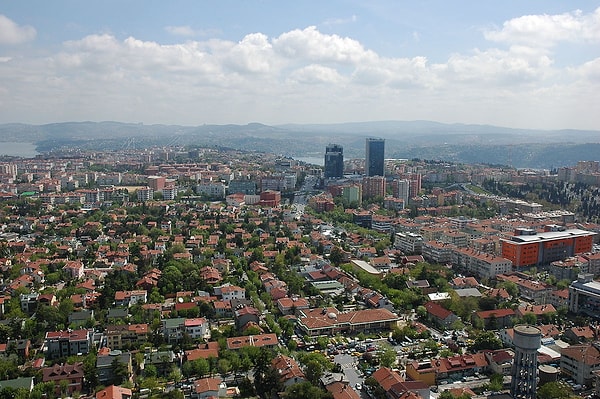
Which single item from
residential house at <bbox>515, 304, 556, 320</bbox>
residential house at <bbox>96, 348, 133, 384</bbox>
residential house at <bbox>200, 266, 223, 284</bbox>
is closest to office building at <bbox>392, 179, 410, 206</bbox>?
residential house at <bbox>200, 266, 223, 284</bbox>

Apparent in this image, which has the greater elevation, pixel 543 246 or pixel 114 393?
pixel 543 246

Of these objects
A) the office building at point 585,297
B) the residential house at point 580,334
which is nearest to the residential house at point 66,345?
the residential house at point 580,334

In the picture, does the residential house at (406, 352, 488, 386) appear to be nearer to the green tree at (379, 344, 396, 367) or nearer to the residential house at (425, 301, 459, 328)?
the green tree at (379, 344, 396, 367)

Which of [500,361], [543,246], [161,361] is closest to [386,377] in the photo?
[500,361]

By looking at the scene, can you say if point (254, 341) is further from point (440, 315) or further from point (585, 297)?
point (585, 297)

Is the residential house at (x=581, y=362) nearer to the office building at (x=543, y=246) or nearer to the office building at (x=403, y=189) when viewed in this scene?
the office building at (x=543, y=246)

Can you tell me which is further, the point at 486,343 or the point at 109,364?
the point at 486,343
